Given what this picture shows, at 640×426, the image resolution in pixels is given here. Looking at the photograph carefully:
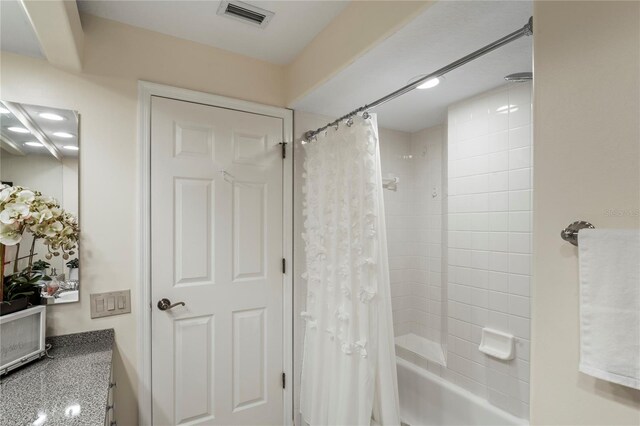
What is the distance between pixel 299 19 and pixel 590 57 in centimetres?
131

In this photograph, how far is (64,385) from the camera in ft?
3.94

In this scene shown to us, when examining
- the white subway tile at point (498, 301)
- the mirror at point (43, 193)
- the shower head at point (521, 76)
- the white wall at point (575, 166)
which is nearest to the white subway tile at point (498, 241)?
the white subway tile at point (498, 301)

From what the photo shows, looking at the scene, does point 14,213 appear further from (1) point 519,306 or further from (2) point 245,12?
(1) point 519,306

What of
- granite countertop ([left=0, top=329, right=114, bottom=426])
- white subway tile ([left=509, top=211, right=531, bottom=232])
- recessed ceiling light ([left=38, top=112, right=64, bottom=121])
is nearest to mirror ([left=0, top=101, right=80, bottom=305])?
recessed ceiling light ([left=38, top=112, right=64, bottom=121])

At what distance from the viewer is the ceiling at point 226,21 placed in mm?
1535

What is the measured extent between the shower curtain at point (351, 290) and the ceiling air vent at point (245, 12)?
649 mm

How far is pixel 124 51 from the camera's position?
1.68 m

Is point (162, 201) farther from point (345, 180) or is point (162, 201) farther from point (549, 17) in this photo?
point (549, 17)

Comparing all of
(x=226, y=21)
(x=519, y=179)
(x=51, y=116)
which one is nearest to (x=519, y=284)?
(x=519, y=179)

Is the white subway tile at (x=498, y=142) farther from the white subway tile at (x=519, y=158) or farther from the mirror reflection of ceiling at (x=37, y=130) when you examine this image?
the mirror reflection of ceiling at (x=37, y=130)

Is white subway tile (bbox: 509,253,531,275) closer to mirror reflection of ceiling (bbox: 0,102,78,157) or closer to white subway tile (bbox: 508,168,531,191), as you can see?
white subway tile (bbox: 508,168,531,191)

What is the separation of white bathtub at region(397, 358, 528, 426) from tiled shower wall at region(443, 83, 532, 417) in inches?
2.7

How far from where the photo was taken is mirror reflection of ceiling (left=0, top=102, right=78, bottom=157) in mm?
1449

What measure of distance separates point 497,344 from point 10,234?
249 cm
